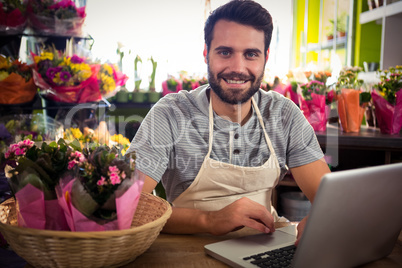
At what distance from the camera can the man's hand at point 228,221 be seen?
3.43 ft

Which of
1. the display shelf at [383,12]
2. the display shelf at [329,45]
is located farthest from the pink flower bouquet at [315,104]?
the display shelf at [329,45]

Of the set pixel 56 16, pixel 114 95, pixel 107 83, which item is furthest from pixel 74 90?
pixel 114 95

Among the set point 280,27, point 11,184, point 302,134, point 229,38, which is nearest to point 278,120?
point 302,134

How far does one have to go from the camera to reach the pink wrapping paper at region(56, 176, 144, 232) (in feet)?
2.52

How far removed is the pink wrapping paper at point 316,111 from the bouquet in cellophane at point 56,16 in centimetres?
154

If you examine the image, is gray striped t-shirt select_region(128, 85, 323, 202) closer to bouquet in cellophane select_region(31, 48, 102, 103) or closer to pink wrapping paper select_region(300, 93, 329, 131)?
bouquet in cellophane select_region(31, 48, 102, 103)

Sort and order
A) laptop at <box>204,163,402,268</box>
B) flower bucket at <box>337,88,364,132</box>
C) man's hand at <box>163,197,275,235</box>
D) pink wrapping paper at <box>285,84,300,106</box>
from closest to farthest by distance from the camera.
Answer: laptop at <box>204,163,402,268</box>, man's hand at <box>163,197,275,235</box>, flower bucket at <box>337,88,364,132</box>, pink wrapping paper at <box>285,84,300,106</box>

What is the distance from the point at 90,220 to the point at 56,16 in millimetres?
1586

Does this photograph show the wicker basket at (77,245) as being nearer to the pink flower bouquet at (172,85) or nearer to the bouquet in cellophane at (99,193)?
the bouquet in cellophane at (99,193)

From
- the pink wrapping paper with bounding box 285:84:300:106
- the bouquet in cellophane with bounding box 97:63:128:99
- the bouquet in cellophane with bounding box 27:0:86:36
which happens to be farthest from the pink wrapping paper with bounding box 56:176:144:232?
the pink wrapping paper with bounding box 285:84:300:106

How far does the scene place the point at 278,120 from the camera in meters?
1.57

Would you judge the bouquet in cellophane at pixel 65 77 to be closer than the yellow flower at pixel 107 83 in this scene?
Yes

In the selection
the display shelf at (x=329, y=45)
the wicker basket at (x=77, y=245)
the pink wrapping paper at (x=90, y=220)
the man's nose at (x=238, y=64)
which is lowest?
the wicker basket at (x=77, y=245)

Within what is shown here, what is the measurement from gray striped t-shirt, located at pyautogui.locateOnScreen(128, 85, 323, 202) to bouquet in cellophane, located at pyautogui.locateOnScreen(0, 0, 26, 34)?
972mm
